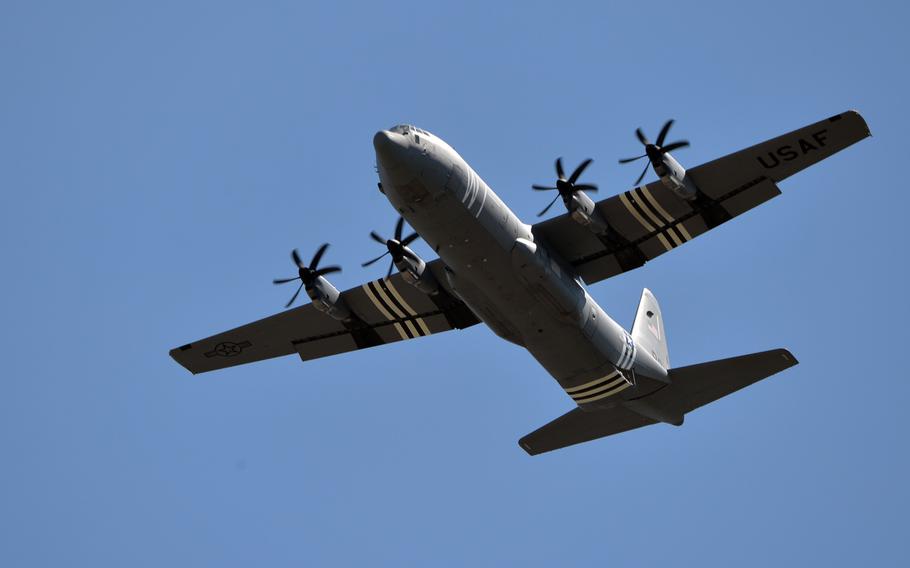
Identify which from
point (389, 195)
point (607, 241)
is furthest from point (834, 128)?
point (389, 195)

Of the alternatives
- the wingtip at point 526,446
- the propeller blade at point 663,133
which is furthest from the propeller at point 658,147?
the wingtip at point 526,446

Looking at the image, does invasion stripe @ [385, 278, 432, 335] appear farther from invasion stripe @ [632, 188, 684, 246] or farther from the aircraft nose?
invasion stripe @ [632, 188, 684, 246]

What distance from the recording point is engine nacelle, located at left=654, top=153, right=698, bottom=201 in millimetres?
37000

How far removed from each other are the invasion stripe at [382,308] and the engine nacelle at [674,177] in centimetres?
1023

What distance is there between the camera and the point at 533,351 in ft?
129

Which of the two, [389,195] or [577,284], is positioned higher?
[389,195]

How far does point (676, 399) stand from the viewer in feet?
137

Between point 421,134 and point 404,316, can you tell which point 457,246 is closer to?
point 421,134

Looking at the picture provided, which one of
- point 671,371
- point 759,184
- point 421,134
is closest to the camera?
point 421,134

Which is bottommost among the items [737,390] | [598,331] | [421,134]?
[737,390]

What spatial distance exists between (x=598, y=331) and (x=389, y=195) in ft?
26.3

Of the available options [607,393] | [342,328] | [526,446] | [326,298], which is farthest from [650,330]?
[326,298]

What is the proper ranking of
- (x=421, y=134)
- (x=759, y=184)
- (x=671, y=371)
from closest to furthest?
(x=421, y=134) → (x=759, y=184) → (x=671, y=371)

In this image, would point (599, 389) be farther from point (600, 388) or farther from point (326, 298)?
point (326, 298)
